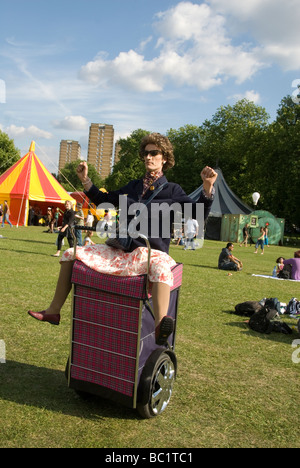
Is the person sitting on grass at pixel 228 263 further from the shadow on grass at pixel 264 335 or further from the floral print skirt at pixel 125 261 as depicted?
the floral print skirt at pixel 125 261

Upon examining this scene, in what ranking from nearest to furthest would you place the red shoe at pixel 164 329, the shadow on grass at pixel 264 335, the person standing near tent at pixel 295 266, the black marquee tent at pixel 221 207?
the red shoe at pixel 164 329, the shadow on grass at pixel 264 335, the person standing near tent at pixel 295 266, the black marquee tent at pixel 221 207

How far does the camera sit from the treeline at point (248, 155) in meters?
41.9

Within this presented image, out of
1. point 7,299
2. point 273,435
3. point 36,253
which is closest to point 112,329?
point 273,435

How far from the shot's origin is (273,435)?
326 centimetres

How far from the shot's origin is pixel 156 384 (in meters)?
3.47

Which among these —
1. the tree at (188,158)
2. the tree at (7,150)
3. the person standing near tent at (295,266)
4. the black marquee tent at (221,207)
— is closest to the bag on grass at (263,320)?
the person standing near tent at (295,266)

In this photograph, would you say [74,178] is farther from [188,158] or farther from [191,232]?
[191,232]

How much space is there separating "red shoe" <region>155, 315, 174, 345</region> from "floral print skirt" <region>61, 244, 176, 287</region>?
272 millimetres

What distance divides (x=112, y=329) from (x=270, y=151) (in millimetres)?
43061

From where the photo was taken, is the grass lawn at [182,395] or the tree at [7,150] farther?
the tree at [7,150]

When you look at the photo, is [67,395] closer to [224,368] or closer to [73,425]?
[73,425]

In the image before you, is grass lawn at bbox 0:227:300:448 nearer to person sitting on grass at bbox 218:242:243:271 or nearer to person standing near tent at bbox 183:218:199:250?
person sitting on grass at bbox 218:242:243:271

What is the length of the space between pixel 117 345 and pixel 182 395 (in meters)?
0.97

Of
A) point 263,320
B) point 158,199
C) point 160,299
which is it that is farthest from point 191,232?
point 160,299
